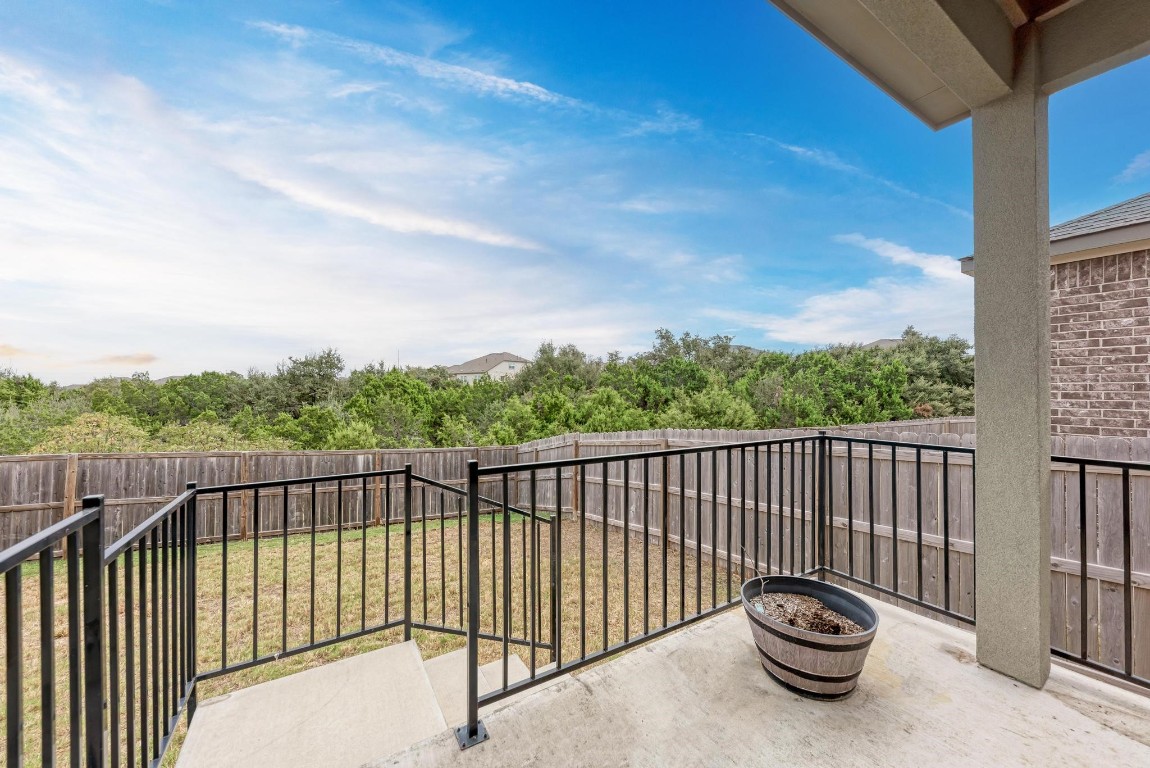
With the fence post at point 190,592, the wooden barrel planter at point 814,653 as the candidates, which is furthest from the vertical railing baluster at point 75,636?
the wooden barrel planter at point 814,653

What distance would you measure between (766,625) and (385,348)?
61.7 feet

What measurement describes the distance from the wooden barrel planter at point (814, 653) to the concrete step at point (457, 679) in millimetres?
981

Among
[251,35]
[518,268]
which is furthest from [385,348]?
[251,35]

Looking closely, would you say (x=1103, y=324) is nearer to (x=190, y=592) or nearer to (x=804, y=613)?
(x=804, y=613)

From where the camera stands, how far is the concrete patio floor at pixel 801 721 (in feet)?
4.85

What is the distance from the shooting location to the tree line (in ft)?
30.5

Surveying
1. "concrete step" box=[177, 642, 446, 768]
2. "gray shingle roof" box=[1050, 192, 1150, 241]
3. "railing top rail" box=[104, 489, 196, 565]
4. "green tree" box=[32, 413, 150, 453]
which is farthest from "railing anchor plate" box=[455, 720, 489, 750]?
"green tree" box=[32, 413, 150, 453]

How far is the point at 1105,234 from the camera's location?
12.3 feet

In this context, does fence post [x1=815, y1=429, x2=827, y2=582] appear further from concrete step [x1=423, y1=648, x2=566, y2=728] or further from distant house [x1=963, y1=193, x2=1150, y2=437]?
distant house [x1=963, y1=193, x2=1150, y2=437]

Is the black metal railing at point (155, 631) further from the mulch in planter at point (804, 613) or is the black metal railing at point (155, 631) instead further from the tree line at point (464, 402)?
the tree line at point (464, 402)

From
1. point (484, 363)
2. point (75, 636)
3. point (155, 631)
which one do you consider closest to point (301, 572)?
point (155, 631)

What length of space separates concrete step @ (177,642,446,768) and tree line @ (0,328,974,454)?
8219 mm

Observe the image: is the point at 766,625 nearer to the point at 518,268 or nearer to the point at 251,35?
the point at 251,35

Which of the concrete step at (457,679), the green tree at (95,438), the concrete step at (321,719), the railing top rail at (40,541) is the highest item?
the railing top rail at (40,541)
